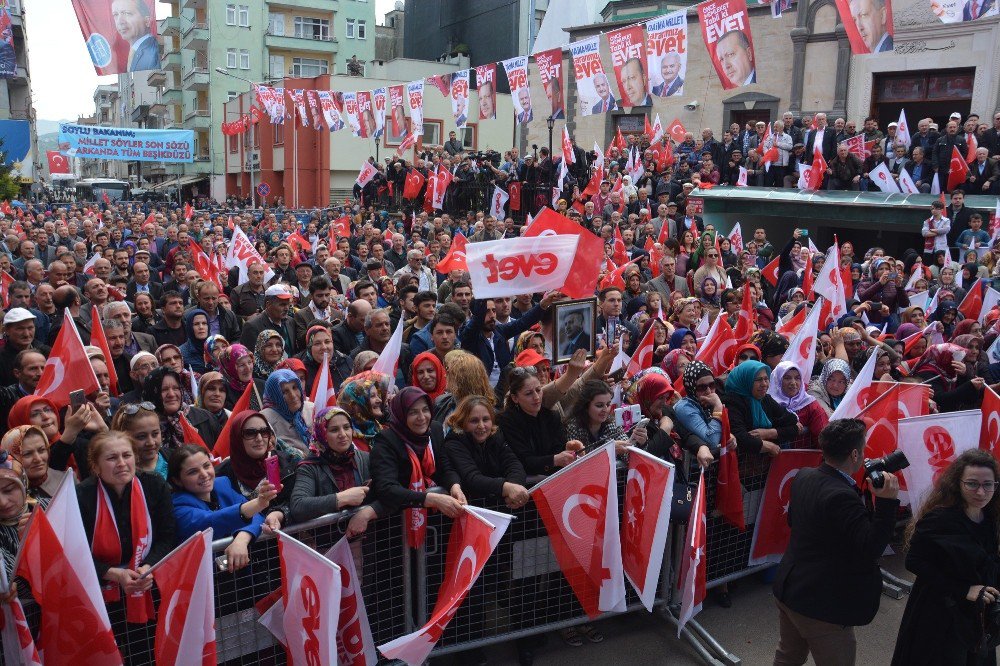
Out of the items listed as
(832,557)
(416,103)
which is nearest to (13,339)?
(832,557)

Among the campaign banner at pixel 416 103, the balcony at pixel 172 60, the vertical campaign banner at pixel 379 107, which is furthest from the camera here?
the balcony at pixel 172 60

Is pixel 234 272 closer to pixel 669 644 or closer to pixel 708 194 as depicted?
pixel 669 644

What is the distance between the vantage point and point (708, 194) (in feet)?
52.7

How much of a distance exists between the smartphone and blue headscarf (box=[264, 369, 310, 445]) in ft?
2.27

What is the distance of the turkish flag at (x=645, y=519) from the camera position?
4.14 m

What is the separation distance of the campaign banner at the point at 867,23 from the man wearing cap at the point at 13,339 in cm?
1192

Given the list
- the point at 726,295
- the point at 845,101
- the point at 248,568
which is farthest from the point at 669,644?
the point at 845,101

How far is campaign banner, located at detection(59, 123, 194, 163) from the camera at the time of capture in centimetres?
2923

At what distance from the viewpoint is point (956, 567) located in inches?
130

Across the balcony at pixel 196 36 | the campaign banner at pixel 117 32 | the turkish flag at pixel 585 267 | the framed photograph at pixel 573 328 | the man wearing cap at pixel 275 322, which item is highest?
the balcony at pixel 196 36

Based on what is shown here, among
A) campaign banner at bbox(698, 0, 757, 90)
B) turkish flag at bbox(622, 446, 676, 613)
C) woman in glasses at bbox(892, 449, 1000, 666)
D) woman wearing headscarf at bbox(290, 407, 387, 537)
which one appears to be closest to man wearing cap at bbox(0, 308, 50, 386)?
woman wearing headscarf at bbox(290, 407, 387, 537)

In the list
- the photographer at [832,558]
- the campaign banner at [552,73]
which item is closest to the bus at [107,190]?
the campaign banner at [552,73]

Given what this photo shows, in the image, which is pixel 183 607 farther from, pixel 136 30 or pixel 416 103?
pixel 416 103

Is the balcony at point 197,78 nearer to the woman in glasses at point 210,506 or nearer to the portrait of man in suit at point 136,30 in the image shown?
the portrait of man in suit at point 136,30
